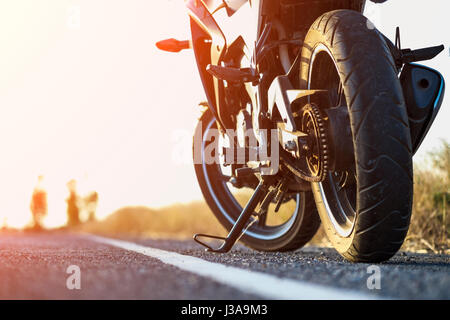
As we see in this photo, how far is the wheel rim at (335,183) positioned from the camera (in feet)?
9.29

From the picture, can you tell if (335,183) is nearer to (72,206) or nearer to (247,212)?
(247,212)

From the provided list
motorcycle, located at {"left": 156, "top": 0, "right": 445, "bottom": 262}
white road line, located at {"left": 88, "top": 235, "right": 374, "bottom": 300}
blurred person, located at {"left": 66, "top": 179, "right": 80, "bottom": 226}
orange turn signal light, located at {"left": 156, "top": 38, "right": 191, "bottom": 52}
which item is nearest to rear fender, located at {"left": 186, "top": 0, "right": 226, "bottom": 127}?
motorcycle, located at {"left": 156, "top": 0, "right": 445, "bottom": 262}

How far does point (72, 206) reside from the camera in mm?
24969

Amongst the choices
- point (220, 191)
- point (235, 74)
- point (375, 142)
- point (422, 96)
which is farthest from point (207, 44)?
point (375, 142)

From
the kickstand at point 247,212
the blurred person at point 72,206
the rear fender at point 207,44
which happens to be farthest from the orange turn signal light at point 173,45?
the blurred person at point 72,206

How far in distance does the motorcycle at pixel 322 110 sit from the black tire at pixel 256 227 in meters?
0.01

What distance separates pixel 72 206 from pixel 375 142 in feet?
78.1

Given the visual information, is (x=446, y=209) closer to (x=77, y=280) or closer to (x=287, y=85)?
(x=287, y=85)

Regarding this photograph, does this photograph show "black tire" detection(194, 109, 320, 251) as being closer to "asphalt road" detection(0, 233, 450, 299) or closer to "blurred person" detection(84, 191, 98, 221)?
"asphalt road" detection(0, 233, 450, 299)

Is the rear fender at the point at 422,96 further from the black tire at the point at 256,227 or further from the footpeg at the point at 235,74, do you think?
the black tire at the point at 256,227
